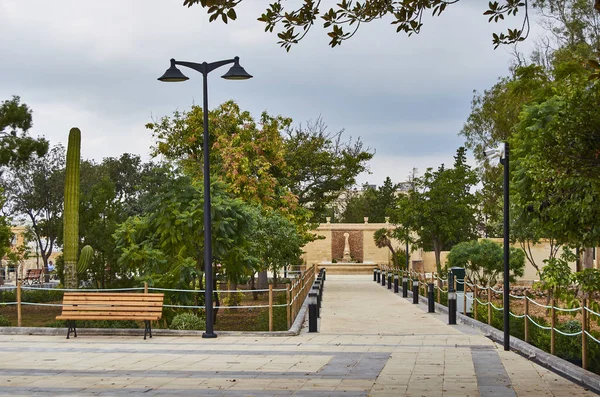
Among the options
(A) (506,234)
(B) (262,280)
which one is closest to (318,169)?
(B) (262,280)

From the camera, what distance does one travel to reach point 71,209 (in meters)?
23.6

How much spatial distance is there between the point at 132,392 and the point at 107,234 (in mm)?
18988

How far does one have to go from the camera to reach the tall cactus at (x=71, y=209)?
23.5 meters

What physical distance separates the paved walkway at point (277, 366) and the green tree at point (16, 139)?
580 inches

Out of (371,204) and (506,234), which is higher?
(371,204)

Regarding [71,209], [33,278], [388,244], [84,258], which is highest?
[71,209]

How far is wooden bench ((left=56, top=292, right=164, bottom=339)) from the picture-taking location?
49.9 ft

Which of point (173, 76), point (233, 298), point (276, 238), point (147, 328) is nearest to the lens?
point (147, 328)

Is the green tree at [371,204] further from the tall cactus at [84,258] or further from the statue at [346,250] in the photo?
the tall cactus at [84,258]

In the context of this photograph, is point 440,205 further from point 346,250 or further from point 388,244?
point 346,250

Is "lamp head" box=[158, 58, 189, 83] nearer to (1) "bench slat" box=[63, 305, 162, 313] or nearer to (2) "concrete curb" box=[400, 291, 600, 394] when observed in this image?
(1) "bench slat" box=[63, 305, 162, 313]

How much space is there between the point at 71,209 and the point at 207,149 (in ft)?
29.2

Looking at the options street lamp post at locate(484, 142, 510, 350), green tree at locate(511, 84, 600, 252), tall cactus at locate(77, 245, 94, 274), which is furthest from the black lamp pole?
tall cactus at locate(77, 245, 94, 274)

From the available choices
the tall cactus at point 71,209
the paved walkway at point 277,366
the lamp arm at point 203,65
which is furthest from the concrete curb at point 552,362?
the tall cactus at point 71,209
